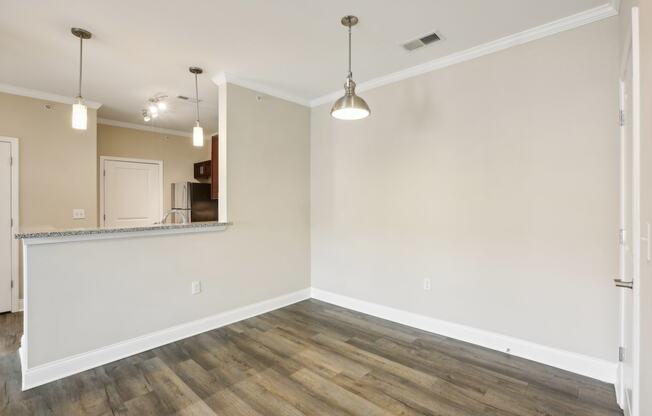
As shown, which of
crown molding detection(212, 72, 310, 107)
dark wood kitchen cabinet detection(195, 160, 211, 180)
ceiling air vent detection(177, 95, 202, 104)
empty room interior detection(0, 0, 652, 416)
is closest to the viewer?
empty room interior detection(0, 0, 652, 416)

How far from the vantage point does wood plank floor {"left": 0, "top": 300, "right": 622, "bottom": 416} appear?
2090mm

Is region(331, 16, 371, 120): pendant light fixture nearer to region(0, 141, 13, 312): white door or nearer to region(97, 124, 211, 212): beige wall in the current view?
region(0, 141, 13, 312): white door

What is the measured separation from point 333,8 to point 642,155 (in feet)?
6.62

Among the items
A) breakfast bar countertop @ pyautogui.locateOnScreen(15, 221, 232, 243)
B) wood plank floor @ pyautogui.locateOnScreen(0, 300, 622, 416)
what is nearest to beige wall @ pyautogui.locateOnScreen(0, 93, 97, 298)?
wood plank floor @ pyautogui.locateOnScreen(0, 300, 622, 416)

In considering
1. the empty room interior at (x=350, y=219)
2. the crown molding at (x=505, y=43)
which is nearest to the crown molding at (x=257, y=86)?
the empty room interior at (x=350, y=219)

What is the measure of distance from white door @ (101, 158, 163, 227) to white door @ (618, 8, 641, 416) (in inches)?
240

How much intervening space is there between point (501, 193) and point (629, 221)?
958 mm

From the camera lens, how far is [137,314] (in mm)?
2875

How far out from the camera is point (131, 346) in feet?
9.22

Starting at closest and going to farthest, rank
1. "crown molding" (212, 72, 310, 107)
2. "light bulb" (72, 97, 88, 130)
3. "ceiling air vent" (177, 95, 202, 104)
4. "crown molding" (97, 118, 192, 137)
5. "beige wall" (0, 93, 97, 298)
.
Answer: "light bulb" (72, 97, 88, 130) → "crown molding" (212, 72, 310, 107) → "beige wall" (0, 93, 97, 298) → "ceiling air vent" (177, 95, 202, 104) → "crown molding" (97, 118, 192, 137)

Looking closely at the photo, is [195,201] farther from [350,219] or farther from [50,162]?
[350,219]

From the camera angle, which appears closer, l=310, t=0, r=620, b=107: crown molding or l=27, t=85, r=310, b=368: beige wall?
l=310, t=0, r=620, b=107: crown molding

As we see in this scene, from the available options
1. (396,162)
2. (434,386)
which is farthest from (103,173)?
(434,386)

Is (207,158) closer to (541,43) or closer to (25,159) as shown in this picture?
(25,159)
